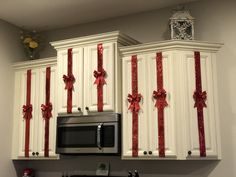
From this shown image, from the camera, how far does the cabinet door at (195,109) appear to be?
9.44 ft

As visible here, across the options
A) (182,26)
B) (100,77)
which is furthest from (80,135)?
(182,26)

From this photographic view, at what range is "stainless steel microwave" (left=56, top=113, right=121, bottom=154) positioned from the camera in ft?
10.1

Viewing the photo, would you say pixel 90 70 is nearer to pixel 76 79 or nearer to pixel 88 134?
pixel 76 79

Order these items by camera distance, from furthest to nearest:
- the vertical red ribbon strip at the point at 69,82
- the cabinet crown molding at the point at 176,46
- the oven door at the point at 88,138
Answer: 1. the vertical red ribbon strip at the point at 69,82
2. the oven door at the point at 88,138
3. the cabinet crown molding at the point at 176,46

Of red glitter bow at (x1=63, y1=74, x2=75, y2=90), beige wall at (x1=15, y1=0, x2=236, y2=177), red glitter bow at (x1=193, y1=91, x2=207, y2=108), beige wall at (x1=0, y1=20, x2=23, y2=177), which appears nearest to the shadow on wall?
beige wall at (x1=15, y1=0, x2=236, y2=177)

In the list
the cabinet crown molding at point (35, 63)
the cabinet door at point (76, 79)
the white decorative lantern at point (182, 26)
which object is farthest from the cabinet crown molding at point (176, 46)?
the cabinet crown molding at point (35, 63)

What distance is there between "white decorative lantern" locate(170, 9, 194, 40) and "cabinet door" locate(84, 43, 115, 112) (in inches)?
22.9

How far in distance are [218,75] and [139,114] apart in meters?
0.82

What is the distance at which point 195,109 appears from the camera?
2930mm

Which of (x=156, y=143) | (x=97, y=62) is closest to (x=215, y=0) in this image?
(x=97, y=62)

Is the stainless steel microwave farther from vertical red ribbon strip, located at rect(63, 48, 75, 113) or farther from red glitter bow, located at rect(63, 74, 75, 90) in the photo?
red glitter bow, located at rect(63, 74, 75, 90)

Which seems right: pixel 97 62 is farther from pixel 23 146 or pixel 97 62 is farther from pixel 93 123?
pixel 23 146

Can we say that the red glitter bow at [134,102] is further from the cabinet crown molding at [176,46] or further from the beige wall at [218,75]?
the beige wall at [218,75]

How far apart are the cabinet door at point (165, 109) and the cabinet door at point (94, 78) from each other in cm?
35
